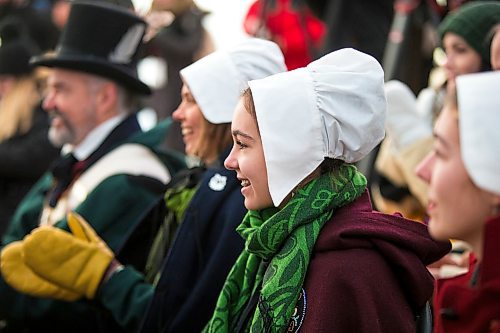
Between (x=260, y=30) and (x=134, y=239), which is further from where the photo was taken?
(x=260, y=30)

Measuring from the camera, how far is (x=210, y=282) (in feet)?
11.0

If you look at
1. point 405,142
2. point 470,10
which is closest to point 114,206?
point 405,142

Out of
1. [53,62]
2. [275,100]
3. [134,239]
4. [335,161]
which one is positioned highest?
[275,100]

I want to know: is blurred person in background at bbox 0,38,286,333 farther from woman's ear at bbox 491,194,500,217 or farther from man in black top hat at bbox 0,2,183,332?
woman's ear at bbox 491,194,500,217

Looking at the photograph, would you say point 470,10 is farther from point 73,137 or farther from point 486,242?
point 486,242

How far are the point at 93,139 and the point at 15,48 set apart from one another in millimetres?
1854

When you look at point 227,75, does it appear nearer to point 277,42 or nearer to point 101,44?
point 101,44

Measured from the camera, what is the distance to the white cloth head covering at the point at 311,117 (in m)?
2.73

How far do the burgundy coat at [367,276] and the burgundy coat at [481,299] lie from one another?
315mm

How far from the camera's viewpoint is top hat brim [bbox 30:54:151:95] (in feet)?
15.4

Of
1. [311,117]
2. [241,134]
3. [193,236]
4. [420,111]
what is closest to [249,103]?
[241,134]

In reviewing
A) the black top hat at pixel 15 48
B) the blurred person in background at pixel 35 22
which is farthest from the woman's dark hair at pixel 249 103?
the blurred person in background at pixel 35 22

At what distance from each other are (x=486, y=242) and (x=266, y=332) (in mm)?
763

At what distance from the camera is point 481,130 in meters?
2.04
